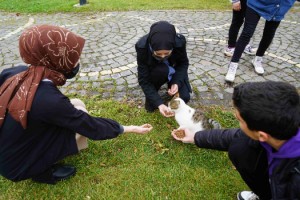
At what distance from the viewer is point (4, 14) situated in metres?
8.55

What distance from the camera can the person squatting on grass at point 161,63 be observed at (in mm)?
3184

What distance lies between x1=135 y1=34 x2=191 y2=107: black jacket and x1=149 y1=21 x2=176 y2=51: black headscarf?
0.78ft

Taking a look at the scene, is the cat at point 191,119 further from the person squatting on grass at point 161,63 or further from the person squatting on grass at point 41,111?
the person squatting on grass at point 41,111

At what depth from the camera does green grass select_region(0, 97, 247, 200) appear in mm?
2826

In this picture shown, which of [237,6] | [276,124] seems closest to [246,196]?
[276,124]

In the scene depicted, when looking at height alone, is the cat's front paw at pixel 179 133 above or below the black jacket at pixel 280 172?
below

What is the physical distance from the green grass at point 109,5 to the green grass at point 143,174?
233 inches

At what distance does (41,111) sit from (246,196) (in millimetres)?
1994

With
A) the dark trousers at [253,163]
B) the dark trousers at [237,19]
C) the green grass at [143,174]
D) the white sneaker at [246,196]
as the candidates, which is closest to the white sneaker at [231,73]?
the dark trousers at [237,19]

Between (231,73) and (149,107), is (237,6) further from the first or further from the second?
(149,107)

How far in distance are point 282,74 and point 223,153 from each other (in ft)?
7.72

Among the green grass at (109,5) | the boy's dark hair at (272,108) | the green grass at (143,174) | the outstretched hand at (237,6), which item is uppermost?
the outstretched hand at (237,6)

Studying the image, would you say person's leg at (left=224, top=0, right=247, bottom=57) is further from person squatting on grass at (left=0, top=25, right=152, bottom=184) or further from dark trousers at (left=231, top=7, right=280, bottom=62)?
person squatting on grass at (left=0, top=25, right=152, bottom=184)

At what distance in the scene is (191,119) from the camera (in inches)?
130
